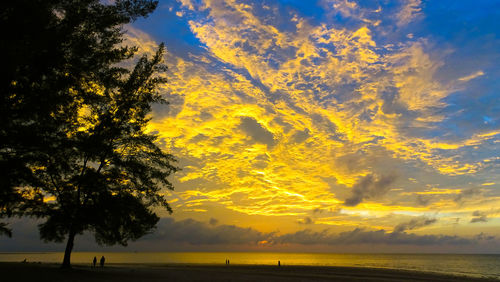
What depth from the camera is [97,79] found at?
12.5m

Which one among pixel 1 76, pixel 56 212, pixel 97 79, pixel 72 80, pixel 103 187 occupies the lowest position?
pixel 56 212

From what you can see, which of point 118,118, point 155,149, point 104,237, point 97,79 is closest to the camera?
point 97,79

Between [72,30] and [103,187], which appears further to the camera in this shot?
[103,187]

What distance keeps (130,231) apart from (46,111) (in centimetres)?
1886

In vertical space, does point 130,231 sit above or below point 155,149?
below

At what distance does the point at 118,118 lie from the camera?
23.5 meters

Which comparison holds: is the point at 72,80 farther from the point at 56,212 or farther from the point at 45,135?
the point at 56,212

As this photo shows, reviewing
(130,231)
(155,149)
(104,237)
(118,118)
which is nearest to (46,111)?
(118,118)

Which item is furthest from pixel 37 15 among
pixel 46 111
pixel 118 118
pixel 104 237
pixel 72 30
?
pixel 104 237

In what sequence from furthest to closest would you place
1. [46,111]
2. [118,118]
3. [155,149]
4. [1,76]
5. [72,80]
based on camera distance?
[155,149] → [118,118] → [72,80] → [46,111] → [1,76]

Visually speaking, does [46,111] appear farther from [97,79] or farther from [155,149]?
[155,149]

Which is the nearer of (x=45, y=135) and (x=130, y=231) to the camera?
(x=45, y=135)

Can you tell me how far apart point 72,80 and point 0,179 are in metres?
4.43

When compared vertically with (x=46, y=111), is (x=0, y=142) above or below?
below
